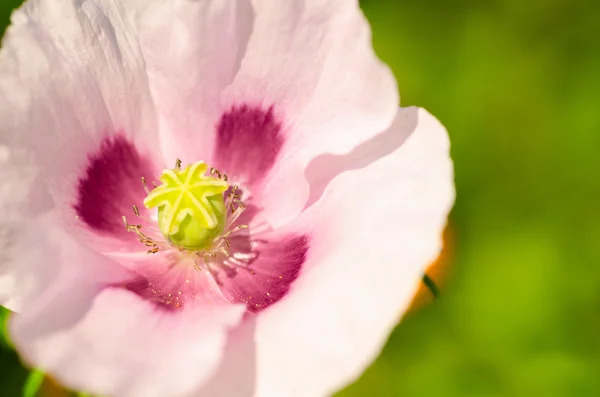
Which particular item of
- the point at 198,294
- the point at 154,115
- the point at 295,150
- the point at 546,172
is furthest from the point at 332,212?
the point at 546,172

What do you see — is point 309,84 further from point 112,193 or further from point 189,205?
point 112,193

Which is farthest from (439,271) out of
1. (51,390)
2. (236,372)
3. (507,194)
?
(236,372)

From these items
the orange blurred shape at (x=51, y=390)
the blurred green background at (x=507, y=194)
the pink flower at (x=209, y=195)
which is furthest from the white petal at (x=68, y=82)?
the blurred green background at (x=507, y=194)

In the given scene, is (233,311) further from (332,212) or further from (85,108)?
(85,108)

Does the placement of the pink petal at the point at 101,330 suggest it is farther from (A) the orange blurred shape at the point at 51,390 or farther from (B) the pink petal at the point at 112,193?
(A) the orange blurred shape at the point at 51,390

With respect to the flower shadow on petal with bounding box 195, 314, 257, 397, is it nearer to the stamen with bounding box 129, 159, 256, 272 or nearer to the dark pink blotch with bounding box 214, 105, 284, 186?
the stamen with bounding box 129, 159, 256, 272

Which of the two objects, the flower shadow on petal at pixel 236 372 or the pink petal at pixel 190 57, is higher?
the pink petal at pixel 190 57

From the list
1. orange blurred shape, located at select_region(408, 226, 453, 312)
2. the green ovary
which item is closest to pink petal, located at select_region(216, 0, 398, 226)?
the green ovary
